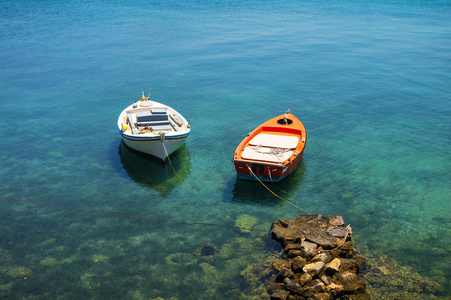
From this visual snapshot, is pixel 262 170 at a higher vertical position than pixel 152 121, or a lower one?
lower

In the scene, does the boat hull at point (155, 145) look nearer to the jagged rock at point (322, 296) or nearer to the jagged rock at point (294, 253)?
the jagged rock at point (294, 253)

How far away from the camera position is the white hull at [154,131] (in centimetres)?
1953

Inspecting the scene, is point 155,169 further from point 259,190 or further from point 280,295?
point 280,295

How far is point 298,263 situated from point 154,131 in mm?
10988

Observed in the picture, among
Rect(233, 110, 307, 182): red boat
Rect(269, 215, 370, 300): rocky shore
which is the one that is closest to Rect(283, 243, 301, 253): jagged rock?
Rect(269, 215, 370, 300): rocky shore

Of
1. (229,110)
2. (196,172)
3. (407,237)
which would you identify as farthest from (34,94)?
(407,237)

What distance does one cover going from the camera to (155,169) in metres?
20.1

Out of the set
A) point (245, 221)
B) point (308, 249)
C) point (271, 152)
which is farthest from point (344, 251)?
point (271, 152)

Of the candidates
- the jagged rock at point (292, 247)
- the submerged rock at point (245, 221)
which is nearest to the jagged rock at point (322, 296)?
the jagged rock at point (292, 247)

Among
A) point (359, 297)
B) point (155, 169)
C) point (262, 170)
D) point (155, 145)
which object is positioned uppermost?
point (155, 145)

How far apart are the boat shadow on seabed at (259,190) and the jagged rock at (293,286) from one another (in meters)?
5.45

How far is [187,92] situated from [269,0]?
230 ft

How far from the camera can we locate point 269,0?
305 feet

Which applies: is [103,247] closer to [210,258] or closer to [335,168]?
[210,258]
